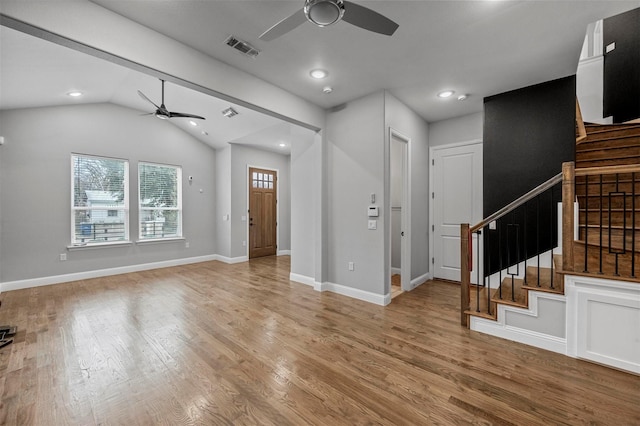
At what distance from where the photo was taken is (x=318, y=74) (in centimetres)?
315

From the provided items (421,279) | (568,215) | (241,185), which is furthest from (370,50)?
(241,185)

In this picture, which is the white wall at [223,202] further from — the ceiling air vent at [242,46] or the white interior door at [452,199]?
the white interior door at [452,199]

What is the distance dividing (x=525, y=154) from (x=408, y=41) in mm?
2346

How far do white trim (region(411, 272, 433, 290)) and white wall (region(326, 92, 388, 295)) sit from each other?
1037mm

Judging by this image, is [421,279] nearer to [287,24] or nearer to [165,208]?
[287,24]

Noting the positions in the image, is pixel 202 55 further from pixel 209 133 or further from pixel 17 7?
pixel 209 133

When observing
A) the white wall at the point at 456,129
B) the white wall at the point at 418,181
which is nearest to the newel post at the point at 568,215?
the white wall at the point at 418,181

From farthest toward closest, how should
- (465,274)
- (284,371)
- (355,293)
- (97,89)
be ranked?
(97,89), (355,293), (465,274), (284,371)

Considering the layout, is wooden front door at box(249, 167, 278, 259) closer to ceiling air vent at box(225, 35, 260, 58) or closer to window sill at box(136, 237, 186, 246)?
window sill at box(136, 237, 186, 246)

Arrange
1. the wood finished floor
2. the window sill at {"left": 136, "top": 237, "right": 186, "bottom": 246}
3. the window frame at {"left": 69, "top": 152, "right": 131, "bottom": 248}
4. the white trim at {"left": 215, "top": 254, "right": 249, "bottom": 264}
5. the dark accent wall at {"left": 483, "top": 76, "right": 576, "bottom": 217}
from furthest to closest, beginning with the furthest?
1. the white trim at {"left": 215, "top": 254, "right": 249, "bottom": 264}
2. the window sill at {"left": 136, "top": 237, "right": 186, "bottom": 246}
3. the window frame at {"left": 69, "top": 152, "right": 131, "bottom": 248}
4. the dark accent wall at {"left": 483, "top": 76, "right": 576, "bottom": 217}
5. the wood finished floor

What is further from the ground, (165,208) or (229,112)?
(229,112)

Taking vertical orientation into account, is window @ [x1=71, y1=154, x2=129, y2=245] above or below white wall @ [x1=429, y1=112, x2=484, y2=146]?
below

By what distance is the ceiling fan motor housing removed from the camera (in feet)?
5.15

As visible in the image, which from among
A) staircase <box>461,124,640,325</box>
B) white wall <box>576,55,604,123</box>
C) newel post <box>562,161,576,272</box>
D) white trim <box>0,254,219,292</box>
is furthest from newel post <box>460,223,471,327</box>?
white trim <box>0,254,219,292</box>
